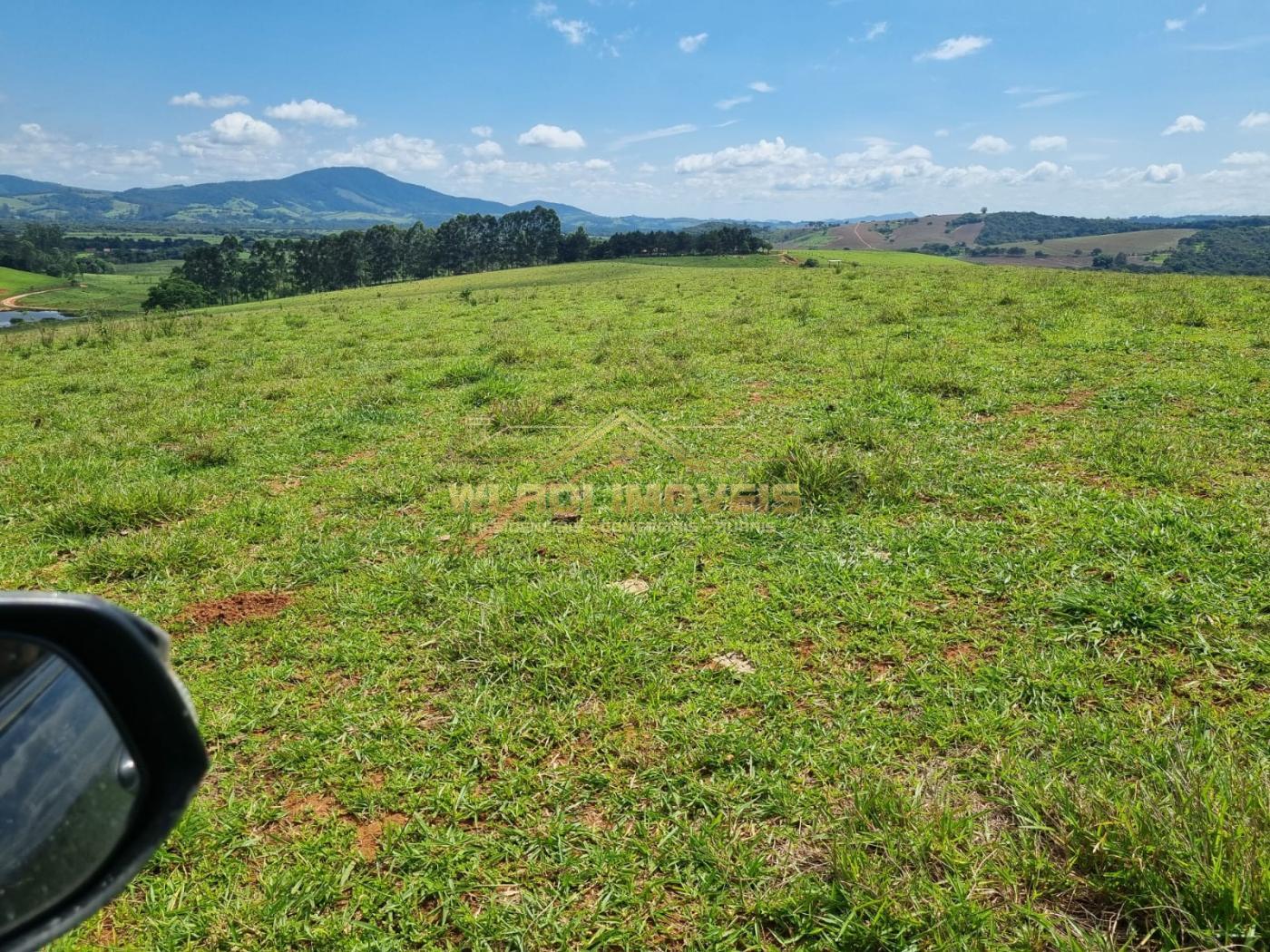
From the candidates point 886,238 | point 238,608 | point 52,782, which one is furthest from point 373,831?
point 886,238

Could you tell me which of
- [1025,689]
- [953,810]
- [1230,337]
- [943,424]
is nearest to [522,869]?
[953,810]

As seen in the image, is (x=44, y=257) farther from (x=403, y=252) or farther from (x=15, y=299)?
(x=403, y=252)

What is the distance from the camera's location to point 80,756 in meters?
1.16

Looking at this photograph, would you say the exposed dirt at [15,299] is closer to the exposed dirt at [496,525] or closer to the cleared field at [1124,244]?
the exposed dirt at [496,525]

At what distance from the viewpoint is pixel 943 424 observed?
800 centimetres

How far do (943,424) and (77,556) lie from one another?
9.20 m

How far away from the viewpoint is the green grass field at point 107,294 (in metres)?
90.5

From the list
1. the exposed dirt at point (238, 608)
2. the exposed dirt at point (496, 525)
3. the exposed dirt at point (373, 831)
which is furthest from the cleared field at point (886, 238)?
the exposed dirt at point (373, 831)

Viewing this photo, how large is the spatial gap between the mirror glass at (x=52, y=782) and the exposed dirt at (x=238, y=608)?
3.79 m

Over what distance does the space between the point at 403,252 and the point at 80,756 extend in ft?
417

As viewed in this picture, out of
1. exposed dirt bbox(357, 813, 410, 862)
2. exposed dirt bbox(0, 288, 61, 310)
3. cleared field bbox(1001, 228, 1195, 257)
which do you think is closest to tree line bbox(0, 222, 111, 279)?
exposed dirt bbox(0, 288, 61, 310)

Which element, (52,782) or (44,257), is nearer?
(52,782)

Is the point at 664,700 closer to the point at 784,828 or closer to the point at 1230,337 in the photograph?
the point at 784,828

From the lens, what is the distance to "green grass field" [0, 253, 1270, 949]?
248 centimetres
